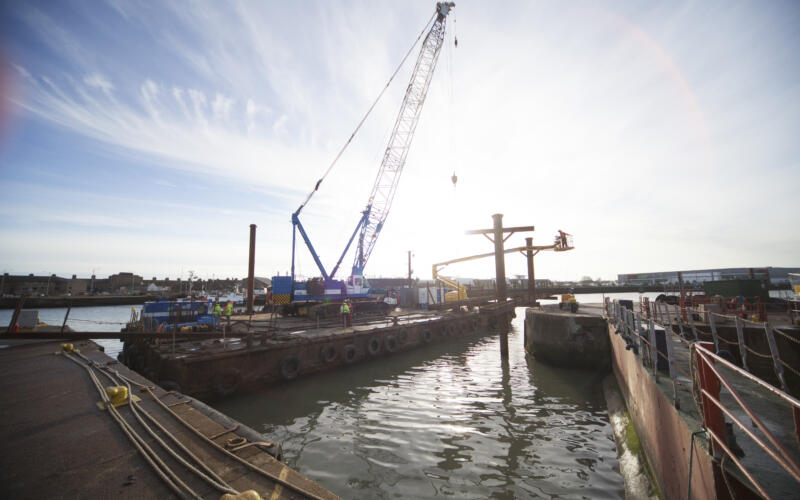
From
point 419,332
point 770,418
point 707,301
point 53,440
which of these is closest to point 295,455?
→ point 53,440

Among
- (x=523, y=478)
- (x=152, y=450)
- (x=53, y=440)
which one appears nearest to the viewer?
(x=152, y=450)

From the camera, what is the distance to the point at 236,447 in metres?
4.55

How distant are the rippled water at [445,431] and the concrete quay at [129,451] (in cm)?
305

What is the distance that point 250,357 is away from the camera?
42.4 ft

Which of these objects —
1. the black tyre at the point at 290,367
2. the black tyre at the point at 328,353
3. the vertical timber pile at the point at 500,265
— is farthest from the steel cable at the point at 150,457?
the vertical timber pile at the point at 500,265

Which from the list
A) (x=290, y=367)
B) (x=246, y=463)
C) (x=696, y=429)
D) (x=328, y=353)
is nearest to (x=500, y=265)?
(x=328, y=353)

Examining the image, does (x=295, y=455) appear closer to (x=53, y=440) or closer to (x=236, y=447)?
(x=236, y=447)

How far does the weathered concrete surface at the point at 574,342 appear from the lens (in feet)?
48.9

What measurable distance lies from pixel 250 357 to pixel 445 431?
8.44 m

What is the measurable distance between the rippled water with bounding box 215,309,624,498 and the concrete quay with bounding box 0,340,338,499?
120 inches

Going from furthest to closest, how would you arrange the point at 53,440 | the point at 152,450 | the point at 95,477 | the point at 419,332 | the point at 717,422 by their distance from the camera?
1. the point at 419,332
2. the point at 53,440
3. the point at 152,450
4. the point at 95,477
5. the point at 717,422

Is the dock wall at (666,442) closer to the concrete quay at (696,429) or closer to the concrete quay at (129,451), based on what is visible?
the concrete quay at (696,429)

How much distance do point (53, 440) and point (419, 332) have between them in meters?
19.2

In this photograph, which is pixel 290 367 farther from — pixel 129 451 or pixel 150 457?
pixel 150 457
